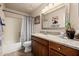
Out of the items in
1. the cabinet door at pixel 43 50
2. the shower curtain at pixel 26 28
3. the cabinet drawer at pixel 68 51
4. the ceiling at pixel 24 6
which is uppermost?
the ceiling at pixel 24 6

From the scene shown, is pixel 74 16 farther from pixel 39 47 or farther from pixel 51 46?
pixel 39 47

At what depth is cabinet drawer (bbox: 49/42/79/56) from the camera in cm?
109

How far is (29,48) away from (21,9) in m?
0.64

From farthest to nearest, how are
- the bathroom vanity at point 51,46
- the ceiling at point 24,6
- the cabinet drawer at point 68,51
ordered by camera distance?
the ceiling at point 24,6 → the bathroom vanity at point 51,46 → the cabinet drawer at point 68,51

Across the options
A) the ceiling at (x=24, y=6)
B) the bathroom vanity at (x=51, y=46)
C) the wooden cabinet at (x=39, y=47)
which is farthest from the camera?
the wooden cabinet at (x=39, y=47)

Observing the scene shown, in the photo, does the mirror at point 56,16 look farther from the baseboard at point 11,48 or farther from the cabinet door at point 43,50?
the baseboard at point 11,48

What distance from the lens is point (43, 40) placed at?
1.57 meters

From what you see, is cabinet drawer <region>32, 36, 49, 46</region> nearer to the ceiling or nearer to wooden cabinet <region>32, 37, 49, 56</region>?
wooden cabinet <region>32, 37, 49, 56</region>

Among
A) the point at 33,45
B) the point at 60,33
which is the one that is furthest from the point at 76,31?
the point at 33,45

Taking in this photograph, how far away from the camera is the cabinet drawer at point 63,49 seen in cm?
109

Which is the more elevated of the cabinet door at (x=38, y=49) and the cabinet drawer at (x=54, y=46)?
the cabinet drawer at (x=54, y=46)

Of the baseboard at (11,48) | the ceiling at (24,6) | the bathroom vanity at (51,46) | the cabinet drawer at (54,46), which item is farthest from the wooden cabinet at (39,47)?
the ceiling at (24,6)

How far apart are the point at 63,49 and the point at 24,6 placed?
851 millimetres

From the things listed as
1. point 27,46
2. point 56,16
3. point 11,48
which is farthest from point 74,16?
point 11,48
